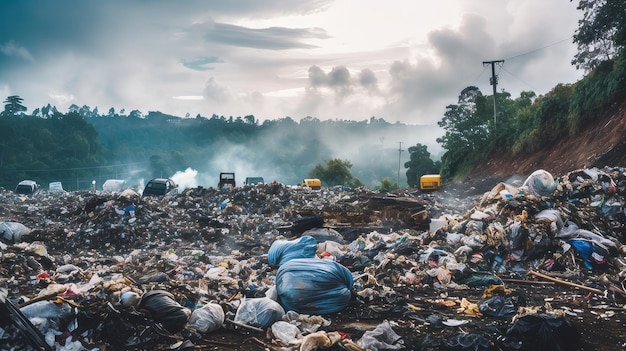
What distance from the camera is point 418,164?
148ft

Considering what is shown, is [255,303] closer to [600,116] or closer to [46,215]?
[46,215]

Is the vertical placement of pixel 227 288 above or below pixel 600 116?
below

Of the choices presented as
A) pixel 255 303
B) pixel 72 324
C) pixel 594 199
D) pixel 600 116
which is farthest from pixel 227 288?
pixel 600 116

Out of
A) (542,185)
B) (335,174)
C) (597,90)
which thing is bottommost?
(335,174)

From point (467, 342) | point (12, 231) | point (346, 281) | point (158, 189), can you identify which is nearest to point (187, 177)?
point (158, 189)

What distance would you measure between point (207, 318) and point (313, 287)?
1.12 meters

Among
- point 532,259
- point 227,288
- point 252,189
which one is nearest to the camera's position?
point 227,288

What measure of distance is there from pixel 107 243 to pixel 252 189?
787 centimetres

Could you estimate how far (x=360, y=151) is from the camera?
4439 inches

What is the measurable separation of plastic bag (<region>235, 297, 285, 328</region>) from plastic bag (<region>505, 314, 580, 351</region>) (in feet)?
6.96

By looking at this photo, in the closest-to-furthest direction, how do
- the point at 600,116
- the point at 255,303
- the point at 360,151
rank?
the point at 255,303
the point at 600,116
the point at 360,151

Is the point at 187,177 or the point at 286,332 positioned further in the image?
the point at 187,177

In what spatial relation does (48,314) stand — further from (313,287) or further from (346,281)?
(346,281)

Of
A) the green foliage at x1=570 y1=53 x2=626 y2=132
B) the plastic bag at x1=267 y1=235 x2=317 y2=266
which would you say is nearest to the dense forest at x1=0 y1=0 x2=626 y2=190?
the green foliage at x1=570 y1=53 x2=626 y2=132
